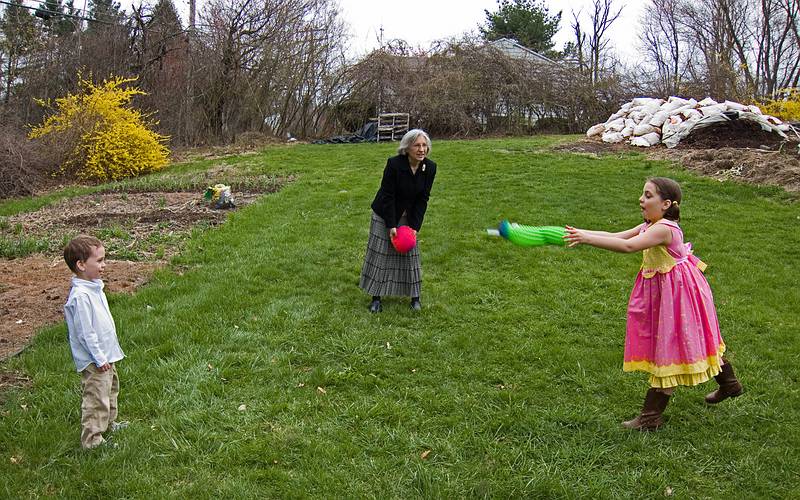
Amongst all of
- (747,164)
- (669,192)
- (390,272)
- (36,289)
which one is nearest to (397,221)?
(390,272)

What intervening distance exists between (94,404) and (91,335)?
419 millimetres

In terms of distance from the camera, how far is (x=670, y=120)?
47.9 feet

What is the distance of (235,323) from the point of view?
5.18m

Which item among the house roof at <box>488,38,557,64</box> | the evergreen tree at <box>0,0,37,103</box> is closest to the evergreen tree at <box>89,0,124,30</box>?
the evergreen tree at <box>0,0,37,103</box>

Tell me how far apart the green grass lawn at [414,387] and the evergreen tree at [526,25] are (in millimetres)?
30602

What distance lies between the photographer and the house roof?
22.1 m

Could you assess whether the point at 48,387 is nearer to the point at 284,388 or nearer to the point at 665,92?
the point at 284,388

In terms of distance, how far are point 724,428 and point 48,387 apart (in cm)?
426

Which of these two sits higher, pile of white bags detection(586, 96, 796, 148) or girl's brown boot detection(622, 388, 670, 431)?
pile of white bags detection(586, 96, 796, 148)

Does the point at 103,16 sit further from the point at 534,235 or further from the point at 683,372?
Answer: the point at 683,372

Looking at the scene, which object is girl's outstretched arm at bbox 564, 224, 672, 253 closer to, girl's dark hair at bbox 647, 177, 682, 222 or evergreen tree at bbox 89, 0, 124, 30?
girl's dark hair at bbox 647, 177, 682, 222

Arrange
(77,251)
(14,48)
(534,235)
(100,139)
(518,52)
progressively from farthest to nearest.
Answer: (518,52) < (14,48) < (100,139) < (534,235) < (77,251)

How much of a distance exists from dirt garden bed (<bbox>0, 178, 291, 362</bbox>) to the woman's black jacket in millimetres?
2811

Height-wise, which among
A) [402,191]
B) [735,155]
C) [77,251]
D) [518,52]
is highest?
[518,52]
